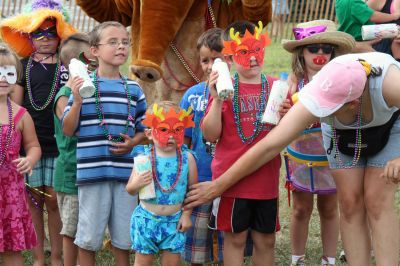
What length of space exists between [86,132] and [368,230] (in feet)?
5.21

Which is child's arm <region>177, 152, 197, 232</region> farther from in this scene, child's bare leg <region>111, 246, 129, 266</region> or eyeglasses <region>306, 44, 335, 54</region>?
eyeglasses <region>306, 44, 335, 54</region>

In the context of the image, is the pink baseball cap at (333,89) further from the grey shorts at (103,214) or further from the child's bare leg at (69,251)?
the child's bare leg at (69,251)

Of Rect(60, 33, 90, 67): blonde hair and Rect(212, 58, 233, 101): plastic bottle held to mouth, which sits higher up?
Rect(60, 33, 90, 67): blonde hair

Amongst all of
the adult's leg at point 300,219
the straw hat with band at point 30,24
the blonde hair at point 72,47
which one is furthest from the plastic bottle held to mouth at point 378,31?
the straw hat with band at point 30,24

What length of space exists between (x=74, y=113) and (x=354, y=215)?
156 centimetres

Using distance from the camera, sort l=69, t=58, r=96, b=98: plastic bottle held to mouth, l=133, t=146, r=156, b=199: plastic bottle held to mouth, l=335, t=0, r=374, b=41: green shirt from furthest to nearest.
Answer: l=335, t=0, r=374, b=41: green shirt → l=69, t=58, r=96, b=98: plastic bottle held to mouth → l=133, t=146, r=156, b=199: plastic bottle held to mouth

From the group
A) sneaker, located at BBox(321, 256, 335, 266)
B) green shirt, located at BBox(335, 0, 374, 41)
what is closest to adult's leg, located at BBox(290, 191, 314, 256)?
sneaker, located at BBox(321, 256, 335, 266)

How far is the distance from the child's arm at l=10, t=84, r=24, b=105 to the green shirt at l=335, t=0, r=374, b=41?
7.13ft

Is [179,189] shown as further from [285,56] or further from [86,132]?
[285,56]

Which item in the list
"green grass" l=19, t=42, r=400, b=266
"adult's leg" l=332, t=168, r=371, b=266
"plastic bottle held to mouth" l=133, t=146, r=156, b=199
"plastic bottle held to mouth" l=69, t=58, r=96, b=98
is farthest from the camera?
"green grass" l=19, t=42, r=400, b=266

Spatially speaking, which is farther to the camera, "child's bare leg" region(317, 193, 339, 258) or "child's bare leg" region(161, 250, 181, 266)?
"child's bare leg" region(317, 193, 339, 258)

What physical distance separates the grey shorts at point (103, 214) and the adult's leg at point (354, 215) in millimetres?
1145

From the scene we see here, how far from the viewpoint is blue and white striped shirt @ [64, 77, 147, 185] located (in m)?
3.97

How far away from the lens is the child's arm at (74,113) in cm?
375
